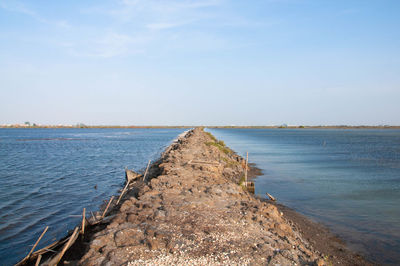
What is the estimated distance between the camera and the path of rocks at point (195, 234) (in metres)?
5.51

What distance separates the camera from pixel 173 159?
1636cm

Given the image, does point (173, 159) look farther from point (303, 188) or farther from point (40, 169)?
point (40, 169)

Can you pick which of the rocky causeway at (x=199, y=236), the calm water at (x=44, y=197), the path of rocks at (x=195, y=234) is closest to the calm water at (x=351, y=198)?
the rocky causeway at (x=199, y=236)

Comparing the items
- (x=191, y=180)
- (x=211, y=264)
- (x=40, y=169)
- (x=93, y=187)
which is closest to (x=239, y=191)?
(x=191, y=180)

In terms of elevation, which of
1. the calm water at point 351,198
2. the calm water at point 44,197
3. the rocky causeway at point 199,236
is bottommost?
the calm water at point 44,197

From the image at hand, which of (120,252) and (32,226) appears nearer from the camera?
(120,252)

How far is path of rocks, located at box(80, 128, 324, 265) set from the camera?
5.51 meters

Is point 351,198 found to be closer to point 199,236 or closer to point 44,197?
point 199,236

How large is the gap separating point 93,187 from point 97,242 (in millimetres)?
10012

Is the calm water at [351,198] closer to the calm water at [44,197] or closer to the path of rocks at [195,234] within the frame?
the path of rocks at [195,234]

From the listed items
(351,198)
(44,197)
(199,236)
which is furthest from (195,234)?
(351,198)

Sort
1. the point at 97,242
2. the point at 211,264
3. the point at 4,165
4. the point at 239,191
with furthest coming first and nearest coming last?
the point at 4,165, the point at 239,191, the point at 97,242, the point at 211,264

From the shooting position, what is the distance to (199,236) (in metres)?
6.29

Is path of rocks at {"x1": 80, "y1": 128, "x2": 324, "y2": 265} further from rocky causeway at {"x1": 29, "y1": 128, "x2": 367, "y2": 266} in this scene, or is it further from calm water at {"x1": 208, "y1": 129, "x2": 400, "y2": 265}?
calm water at {"x1": 208, "y1": 129, "x2": 400, "y2": 265}
